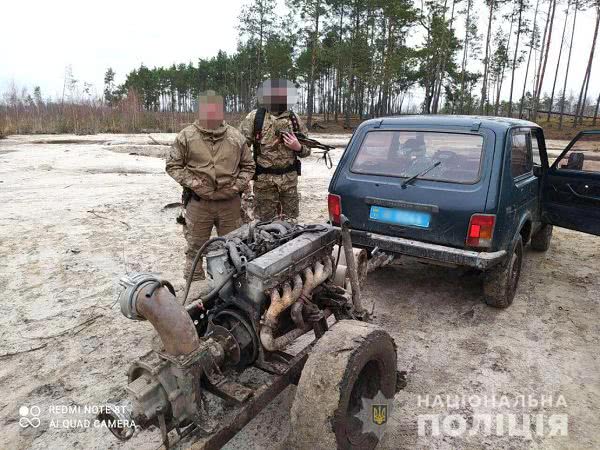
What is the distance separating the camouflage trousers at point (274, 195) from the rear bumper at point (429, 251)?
1112mm

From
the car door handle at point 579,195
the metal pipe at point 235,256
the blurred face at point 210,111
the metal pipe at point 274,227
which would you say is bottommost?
the metal pipe at point 235,256

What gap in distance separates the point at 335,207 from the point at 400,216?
2.32 feet

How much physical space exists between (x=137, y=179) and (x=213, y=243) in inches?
308

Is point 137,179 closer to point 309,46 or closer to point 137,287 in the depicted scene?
point 137,287

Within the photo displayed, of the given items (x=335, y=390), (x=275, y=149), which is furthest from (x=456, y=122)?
(x=335, y=390)

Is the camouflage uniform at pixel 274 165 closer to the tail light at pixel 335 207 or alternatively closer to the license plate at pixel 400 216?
the tail light at pixel 335 207

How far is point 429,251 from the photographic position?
3.70m

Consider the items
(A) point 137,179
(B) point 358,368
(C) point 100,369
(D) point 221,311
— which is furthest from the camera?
(A) point 137,179

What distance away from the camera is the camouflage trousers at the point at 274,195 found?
4.77 metres

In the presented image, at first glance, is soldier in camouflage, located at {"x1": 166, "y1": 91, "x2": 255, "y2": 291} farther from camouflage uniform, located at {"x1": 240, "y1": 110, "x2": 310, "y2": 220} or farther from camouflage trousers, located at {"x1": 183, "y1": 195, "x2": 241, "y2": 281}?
camouflage uniform, located at {"x1": 240, "y1": 110, "x2": 310, "y2": 220}

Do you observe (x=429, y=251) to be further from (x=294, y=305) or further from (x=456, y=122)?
(x=294, y=305)

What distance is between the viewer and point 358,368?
2.13 metres

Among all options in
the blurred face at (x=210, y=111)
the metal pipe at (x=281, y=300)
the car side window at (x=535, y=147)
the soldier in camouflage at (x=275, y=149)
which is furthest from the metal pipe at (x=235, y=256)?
the car side window at (x=535, y=147)

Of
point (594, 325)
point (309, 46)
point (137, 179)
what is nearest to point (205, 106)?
point (594, 325)
